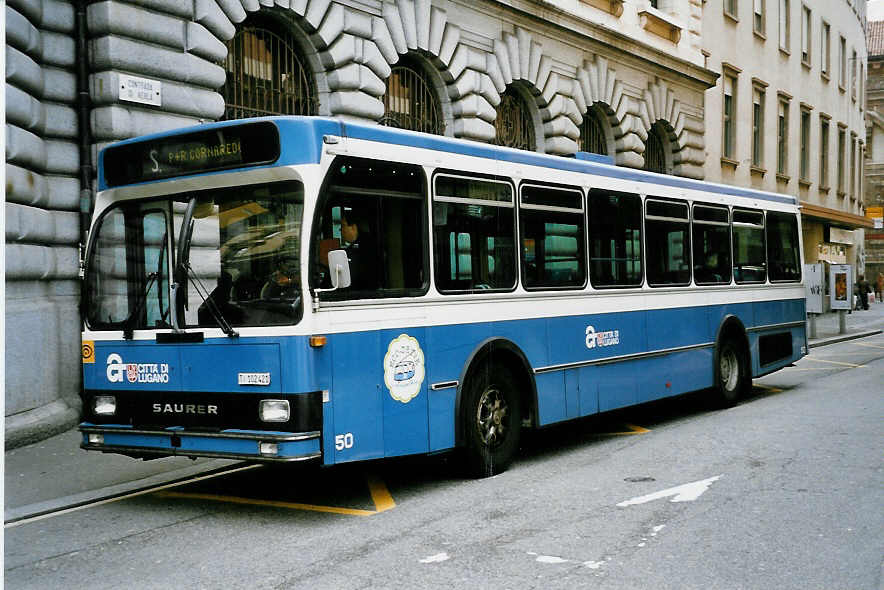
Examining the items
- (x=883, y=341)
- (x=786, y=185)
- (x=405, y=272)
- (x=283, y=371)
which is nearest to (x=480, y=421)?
(x=405, y=272)

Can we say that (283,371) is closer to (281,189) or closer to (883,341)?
(281,189)

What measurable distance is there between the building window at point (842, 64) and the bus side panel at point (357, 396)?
41.2 meters

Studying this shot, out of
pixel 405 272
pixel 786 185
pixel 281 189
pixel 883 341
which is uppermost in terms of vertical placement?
pixel 786 185

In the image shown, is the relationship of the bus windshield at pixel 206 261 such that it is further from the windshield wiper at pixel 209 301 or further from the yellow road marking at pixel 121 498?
the yellow road marking at pixel 121 498

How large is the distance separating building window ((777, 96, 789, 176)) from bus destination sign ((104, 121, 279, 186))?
31.8 meters

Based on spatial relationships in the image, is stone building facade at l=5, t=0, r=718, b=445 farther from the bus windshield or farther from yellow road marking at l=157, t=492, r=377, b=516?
the bus windshield

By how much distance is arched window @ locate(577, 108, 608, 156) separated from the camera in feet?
72.8

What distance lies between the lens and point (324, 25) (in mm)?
14445

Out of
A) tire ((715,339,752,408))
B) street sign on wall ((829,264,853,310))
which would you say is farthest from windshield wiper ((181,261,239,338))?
street sign on wall ((829,264,853,310))

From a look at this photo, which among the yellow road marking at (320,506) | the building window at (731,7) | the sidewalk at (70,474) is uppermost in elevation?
the building window at (731,7)

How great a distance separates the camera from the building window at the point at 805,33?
1502 inches

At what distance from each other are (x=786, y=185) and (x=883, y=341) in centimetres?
1153

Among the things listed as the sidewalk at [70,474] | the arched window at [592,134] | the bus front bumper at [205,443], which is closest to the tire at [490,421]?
the bus front bumper at [205,443]

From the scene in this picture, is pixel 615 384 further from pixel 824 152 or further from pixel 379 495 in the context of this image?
pixel 824 152
